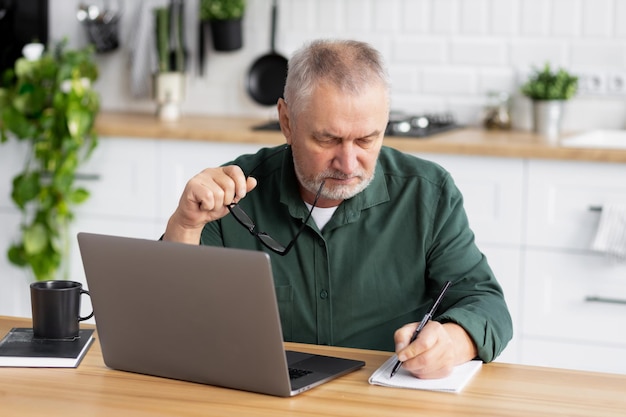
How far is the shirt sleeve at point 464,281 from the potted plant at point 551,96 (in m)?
1.63

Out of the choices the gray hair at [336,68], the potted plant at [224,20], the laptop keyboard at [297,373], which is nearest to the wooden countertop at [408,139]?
the potted plant at [224,20]

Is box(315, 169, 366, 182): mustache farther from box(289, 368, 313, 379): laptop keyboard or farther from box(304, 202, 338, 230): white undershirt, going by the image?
box(289, 368, 313, 379): laptop keyboard

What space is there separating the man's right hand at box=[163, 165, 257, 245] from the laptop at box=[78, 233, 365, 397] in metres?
0.28

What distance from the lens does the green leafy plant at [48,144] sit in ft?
12.0

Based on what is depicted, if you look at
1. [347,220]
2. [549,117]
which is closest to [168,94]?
[549,117]

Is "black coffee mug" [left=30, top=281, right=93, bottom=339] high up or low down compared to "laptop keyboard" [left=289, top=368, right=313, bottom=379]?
up

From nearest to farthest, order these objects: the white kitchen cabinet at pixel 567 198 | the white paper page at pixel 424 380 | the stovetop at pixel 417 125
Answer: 1. the white paper page at pixel 424 380
2. the white kitchen cabinet at pixel 567 198
3. the stovetop at pixel 417 125

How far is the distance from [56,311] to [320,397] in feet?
1.75

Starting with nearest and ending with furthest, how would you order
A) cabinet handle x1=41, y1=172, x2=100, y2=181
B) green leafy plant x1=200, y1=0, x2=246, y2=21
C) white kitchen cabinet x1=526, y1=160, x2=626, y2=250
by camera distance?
white kitchen cabinet x1=526, y1=160, x2=626, y2=250
cabinet handle x1=41, y1=172, x2=100, y2=181
green leafy plant x1=200, y1=0, x2=246, y2=21

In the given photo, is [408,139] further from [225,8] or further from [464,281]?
[464,281]

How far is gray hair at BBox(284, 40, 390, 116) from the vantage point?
190 centimetres

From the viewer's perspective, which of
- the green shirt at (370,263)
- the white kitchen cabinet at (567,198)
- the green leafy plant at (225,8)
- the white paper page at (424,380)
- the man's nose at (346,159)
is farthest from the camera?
the green leafy plant at (225,8)

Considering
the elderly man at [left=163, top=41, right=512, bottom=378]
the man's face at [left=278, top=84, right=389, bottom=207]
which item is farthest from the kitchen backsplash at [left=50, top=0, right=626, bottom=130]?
the man's face at [left=278, top=84, right=389, bottom=207]

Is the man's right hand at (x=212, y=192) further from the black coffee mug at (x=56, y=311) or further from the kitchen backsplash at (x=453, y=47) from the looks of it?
the kitchen backsplash at (x=453, y=47)
